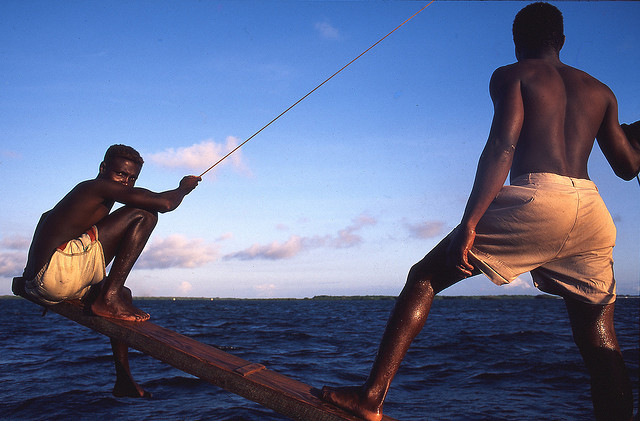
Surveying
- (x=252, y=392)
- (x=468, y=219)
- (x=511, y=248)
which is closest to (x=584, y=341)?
(x=511, y=248)

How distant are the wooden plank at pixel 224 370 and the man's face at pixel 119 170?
98 cm

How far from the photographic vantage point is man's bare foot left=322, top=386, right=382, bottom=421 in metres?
2.25

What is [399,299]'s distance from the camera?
2434 millimetres

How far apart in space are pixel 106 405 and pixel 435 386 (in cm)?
487

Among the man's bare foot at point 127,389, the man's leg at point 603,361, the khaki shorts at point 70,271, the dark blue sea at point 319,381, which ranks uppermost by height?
the khaki shorts at point 70,271

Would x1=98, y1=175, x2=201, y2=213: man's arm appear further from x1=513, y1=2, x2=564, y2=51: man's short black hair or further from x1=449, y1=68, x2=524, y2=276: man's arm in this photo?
x1=513, y1=2, x2=564, y2=51: man's short black hair

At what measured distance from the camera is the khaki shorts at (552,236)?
2.18m

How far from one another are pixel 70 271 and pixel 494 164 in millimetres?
2785

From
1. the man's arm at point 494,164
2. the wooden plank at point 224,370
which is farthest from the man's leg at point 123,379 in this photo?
the man's arm at point 494,164

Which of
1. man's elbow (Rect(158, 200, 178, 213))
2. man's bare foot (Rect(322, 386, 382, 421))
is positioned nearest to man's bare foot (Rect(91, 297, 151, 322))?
man's elbow (Rect(158, 200, 178, 213))

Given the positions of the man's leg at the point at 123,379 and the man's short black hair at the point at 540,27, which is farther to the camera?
the man's leg at the point at 123,379

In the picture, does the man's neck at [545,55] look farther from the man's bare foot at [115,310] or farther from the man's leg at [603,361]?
the man's bare foot at [115,310]

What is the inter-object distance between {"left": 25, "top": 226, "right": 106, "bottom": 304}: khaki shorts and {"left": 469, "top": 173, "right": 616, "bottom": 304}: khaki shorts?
2.57 metres

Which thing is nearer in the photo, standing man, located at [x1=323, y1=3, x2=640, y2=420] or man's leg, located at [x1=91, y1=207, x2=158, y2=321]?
standing man, located at [x1=323, y1=3, x2=640, y2=420]
